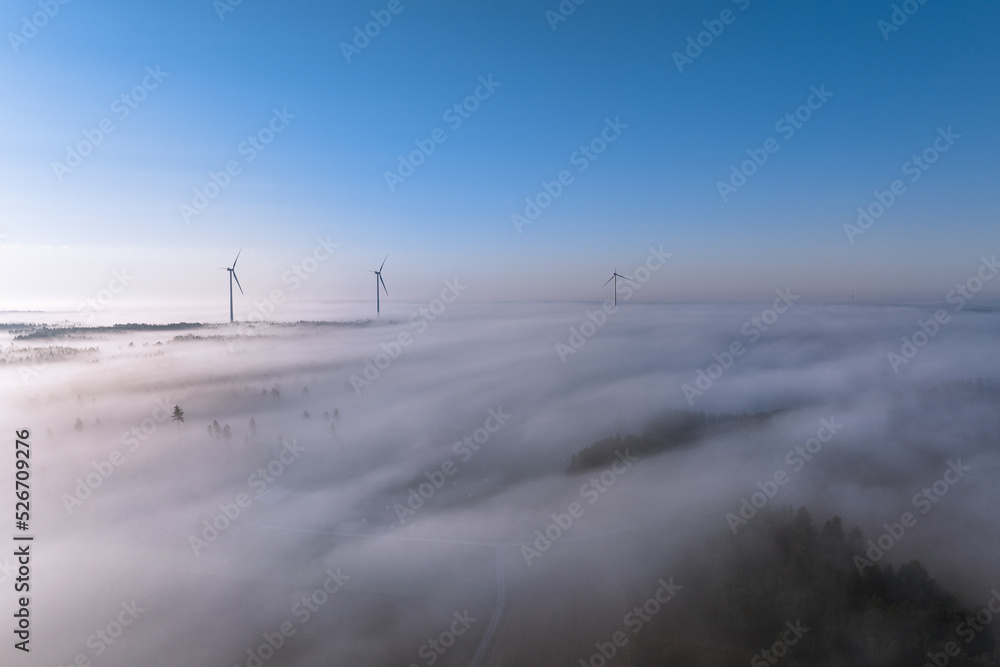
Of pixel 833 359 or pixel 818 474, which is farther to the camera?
pixel 833 359

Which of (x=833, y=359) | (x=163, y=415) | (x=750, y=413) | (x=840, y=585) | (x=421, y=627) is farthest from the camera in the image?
(x=833, y=359)

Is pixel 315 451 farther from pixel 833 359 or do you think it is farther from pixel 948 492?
pixel 833 359

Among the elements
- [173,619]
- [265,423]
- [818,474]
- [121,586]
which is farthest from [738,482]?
[265,423]

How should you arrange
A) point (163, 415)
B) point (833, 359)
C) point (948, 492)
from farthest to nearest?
1. point (833, 359)
2. point (163, 415)
3. point (948, 492)

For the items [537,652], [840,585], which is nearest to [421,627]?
[537,652]

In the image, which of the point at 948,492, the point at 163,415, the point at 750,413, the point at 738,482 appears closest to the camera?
the point at 948,492

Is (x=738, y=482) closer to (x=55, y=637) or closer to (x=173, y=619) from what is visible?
(x=173, y=619)

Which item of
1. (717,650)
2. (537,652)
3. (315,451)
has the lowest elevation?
(717,650)

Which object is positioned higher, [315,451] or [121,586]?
[315,451]

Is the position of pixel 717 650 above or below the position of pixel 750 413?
below
